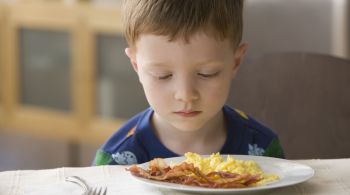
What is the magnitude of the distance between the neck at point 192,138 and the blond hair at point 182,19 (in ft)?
0.69

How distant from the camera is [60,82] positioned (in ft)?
13.3

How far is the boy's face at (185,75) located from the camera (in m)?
1.27

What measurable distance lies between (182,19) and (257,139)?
1.21 ft

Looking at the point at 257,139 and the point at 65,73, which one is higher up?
the point at 257,139

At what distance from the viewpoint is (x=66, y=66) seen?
13.1 ft

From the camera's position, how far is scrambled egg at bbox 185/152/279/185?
1.12m

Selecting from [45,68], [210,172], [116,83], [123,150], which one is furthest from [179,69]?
[45,68]

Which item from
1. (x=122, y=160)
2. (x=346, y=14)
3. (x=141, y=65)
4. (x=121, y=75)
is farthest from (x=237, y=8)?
(x=121, y=75)

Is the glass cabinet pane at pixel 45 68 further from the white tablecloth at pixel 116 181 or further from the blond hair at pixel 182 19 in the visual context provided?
the white tablecloth at pixel 116 181

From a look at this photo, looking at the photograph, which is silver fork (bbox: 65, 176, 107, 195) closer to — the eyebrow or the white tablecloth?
the white tablecloth

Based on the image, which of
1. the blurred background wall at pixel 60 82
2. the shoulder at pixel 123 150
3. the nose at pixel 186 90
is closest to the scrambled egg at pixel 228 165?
the nose at pixel 186 90

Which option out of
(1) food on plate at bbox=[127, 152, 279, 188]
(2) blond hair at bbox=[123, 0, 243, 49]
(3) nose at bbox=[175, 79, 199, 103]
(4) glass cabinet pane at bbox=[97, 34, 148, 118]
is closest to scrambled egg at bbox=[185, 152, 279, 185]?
(1) food on plate at bbox=[127, 152, 279, 188]

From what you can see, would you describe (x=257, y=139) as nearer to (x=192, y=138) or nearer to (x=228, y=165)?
(x=192, y=138)

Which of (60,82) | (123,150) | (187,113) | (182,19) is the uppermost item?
(182,19)
